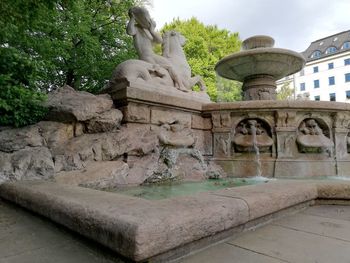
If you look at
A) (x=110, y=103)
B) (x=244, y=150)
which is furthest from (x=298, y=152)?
(x=110, y=103)

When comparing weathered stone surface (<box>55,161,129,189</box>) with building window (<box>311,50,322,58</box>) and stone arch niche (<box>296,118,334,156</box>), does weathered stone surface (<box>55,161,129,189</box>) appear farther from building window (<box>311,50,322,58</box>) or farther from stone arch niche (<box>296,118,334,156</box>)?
building window (<box>311,50,322,58</box>)

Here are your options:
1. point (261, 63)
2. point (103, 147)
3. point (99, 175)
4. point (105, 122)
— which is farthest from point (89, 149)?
point (261, 63)

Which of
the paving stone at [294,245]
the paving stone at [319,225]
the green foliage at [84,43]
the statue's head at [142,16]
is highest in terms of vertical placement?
the green foliage at [84,43]

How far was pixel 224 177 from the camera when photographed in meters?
5.32

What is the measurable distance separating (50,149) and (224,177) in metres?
3.13

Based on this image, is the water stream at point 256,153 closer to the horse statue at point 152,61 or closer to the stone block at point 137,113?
the horse statue at point 152,61

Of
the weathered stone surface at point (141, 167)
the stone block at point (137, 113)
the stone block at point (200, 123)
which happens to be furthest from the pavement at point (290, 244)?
the stone block at point (200, 123)

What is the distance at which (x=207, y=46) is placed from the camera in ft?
71.5

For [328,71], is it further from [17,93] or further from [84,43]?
[17,93]

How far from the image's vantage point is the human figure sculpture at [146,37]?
5691 millimetres

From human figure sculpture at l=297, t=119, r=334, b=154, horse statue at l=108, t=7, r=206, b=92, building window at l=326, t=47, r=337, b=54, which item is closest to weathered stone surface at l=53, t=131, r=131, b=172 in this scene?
horse statue at l=108, t=7, r=206, b=92

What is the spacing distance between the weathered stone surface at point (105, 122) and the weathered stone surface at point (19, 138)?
0.76 meters

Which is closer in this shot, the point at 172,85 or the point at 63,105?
the point at 63,105

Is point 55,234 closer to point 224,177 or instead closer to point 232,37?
point 224,177
